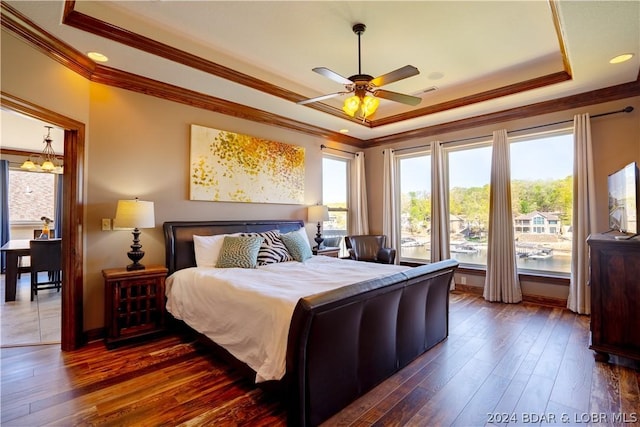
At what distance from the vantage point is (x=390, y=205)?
5801mm

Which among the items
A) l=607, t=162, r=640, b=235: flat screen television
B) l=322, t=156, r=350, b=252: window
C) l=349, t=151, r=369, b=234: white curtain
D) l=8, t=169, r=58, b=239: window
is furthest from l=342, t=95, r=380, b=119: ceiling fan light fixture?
l=8, t=169, r=58, b=239: window

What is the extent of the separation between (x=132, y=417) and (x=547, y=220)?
5192 mm

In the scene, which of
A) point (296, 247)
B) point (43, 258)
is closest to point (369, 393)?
point (296, 247)

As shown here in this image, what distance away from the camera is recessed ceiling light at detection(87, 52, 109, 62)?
285 centimetres

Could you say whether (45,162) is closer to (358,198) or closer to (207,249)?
(207,249)

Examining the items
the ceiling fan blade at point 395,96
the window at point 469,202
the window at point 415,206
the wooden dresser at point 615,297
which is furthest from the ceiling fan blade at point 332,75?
the window at point 415,206

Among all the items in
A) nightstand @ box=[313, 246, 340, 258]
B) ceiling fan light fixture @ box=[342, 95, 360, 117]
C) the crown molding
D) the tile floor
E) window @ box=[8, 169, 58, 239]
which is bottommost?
the tile floor

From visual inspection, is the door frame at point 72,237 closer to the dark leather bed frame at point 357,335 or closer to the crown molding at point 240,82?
the crown molding at point 240,82

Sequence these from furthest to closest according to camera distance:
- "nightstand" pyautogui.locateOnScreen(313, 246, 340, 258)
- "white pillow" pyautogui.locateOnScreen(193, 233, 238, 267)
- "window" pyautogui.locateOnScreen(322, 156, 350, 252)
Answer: "window" pyautogui.locateOnScreen(322, 156, 350, 252), "nightstand" pyautogui.locateOnScreen(313, 246, 340, 258), "white pillow" pyautogui.locateOnScreen(193, 233, 238, 267)

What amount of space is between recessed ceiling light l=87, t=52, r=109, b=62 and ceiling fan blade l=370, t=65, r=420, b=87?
2554mm

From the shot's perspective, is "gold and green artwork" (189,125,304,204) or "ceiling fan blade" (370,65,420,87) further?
"gold and green artwork" (189,125,304,204)

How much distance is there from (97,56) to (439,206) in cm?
493

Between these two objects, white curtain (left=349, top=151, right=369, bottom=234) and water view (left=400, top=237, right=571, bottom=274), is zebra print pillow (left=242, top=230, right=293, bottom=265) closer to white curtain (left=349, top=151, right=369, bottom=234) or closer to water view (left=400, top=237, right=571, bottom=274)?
white curtain (left=349, top=151, right=369, bottom=234)

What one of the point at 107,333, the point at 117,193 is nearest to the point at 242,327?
the point at 107,333
